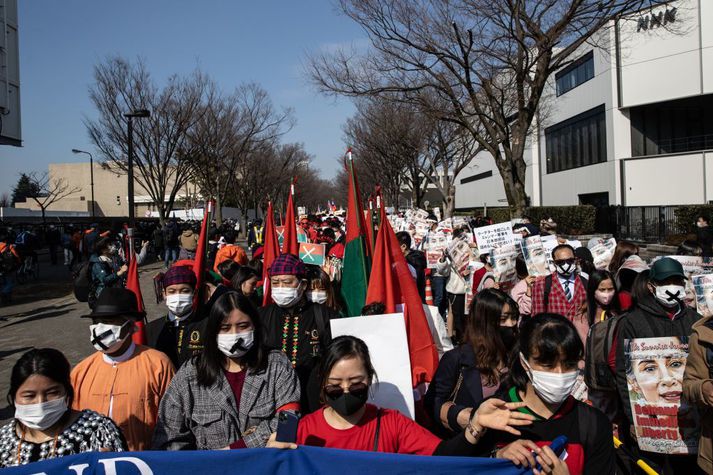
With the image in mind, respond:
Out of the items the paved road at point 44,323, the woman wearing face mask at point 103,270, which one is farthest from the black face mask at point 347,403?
the woman wearing face mask at point 103,270

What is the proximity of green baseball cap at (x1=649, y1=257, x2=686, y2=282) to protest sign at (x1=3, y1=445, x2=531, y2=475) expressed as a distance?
2.58 meters

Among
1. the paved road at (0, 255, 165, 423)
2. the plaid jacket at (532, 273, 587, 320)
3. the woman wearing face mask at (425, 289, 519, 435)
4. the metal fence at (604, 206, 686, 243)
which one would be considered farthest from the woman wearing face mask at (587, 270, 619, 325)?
the metal fence at (604, 206, 686, 243)

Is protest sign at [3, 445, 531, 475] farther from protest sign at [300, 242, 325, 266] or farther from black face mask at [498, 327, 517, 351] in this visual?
protest sign at [300, 242, 325, 266]

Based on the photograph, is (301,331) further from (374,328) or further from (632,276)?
(632,276)

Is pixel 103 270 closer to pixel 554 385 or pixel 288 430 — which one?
pixel 288 430

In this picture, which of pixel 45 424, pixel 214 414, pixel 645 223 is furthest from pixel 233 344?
pixel 645 223

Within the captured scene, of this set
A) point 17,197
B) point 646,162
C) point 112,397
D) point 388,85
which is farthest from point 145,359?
point 17,197

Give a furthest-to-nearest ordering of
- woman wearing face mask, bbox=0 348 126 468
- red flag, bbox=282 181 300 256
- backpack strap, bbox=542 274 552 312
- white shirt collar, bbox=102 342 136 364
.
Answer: red flag, bbox=282 181 300 256 < backpack strap, bbox=542 274 552 312 < white shirt collar, bbox=102 342 136 364 < woman wearing face mask, bbox=0 348 126 468

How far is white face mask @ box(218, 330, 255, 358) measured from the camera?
10.5 feet

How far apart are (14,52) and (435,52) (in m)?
21.0

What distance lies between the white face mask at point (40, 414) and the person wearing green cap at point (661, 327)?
11.0ft

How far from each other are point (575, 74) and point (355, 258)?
116 feet

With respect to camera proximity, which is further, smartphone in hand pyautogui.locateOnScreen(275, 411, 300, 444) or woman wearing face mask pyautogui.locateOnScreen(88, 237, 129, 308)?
woman wearing face mask pyautogui.locateOnScreen(88, 237, 129, 308)

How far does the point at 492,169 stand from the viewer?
57688mm
